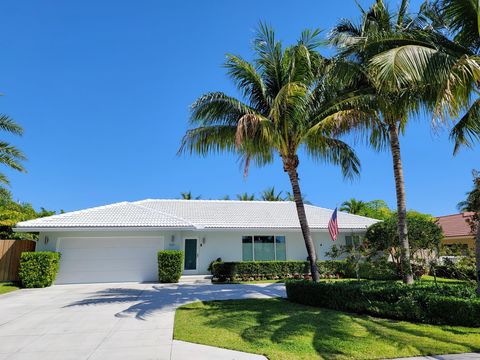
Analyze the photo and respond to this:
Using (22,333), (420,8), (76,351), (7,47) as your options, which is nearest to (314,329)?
(76,351)

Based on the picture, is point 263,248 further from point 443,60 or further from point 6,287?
point 443,60

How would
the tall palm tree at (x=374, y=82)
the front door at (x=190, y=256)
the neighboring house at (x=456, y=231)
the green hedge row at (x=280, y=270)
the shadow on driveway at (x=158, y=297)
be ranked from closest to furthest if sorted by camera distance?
the tall palm tree at (x=374, y=82)
the shadow on driveway at (x=158, y=297)
the green hedge row at (x=280, y=270)
the front door at (x=190, y=256)
the neighboring house at (x=456, y=231)

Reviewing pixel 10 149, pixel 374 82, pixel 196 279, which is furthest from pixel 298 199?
pixel 10 149

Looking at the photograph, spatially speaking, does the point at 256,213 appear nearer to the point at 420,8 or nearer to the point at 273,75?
the point at 273,75

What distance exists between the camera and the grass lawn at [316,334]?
543cm

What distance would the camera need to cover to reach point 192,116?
36.8ft

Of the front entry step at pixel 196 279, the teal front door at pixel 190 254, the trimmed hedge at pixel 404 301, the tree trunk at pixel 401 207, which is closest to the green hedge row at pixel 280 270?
the front entry step at pixel 196 279

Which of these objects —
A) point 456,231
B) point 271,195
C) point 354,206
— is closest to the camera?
point 456,231

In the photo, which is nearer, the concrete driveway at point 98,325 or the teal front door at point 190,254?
the concrete driveway at point 98,325

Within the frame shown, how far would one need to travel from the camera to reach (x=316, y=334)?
642 cm

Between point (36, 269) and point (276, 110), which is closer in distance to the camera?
point (276, 110)

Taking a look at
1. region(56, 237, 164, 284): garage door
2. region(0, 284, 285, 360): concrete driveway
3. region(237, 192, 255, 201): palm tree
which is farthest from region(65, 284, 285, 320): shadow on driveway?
region(237, 192, 255, 201): palm tree

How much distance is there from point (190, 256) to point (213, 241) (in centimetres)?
167

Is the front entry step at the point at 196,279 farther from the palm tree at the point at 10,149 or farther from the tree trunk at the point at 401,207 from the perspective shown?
the tree trunk at the point at 401,207
